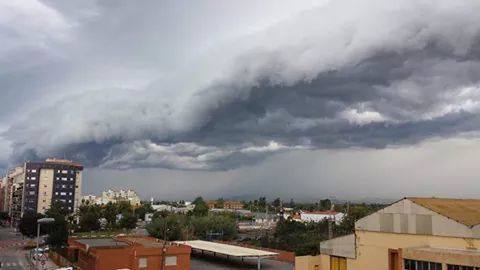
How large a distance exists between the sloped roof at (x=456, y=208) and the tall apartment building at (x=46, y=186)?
14008 cm

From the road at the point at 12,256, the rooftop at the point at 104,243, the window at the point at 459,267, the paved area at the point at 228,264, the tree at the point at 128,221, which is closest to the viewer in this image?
the window at the point at 459,267

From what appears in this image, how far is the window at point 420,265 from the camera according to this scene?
25.5m

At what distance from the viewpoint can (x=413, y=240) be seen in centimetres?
2997

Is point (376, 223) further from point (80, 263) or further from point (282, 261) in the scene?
point (80, 263)

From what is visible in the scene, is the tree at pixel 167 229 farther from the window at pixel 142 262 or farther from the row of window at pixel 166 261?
the window at pixel 142 262

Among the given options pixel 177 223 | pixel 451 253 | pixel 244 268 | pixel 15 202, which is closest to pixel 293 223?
pixel 177 223

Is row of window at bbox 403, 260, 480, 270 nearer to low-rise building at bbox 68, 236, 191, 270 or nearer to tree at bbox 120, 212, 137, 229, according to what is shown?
low-rise building at bbox 68, 236, 191, 270

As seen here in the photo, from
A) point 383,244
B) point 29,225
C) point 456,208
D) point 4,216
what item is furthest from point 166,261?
point 4,216

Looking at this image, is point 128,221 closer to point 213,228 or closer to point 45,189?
point 213,228

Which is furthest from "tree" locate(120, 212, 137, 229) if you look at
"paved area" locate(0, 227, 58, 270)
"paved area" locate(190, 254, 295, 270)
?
"paved area" locate(190, 254, 295, 270)

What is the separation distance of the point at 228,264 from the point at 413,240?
35641 mm

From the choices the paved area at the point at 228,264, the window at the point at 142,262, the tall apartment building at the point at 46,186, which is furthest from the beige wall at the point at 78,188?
the window at the point at 142,262

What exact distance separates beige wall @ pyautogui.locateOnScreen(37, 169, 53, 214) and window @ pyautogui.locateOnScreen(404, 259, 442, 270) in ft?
482

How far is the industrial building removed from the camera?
2598 centimetres
